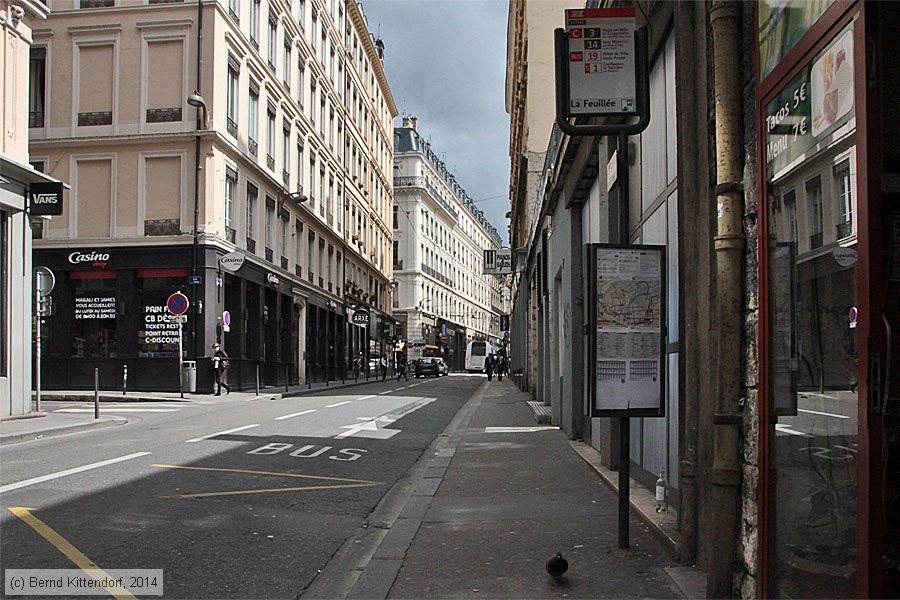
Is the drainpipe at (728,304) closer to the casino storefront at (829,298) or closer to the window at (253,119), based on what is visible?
the casino storefront at (829,298)

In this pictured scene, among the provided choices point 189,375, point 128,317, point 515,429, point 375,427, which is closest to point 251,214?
point 128,317

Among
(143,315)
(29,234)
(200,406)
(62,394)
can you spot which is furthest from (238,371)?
(29,234)

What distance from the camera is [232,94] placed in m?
31.8

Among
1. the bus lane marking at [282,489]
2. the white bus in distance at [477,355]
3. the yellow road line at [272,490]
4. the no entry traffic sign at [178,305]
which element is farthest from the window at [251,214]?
the white bus in distance at [477,355]

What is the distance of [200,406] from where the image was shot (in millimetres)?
22641

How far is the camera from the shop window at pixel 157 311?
2922 centimetres

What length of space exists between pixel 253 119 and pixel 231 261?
7642 mm

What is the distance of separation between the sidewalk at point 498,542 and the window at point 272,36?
96.1 feet

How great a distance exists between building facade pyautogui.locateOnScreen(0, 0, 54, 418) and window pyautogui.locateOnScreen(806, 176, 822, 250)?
1676cm

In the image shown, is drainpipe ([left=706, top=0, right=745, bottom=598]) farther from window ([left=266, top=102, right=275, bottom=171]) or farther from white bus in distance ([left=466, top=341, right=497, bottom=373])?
white bus in distance ([left=466, top=341, right=497, bottom=373])

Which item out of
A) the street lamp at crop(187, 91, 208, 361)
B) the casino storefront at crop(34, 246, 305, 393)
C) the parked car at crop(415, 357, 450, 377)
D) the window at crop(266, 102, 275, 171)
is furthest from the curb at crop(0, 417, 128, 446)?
the parked car at crop(415, 357, 450, 377)

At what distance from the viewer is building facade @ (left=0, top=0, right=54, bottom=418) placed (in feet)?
57.3

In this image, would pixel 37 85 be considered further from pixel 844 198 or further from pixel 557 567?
pixel 844 198

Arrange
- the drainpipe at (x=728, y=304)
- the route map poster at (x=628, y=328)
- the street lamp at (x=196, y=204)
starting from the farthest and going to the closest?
1. the street lamp at (x=196, y=204)
2. the route map poster at (x=628, y=328)
3. the drainpipe at (x=728, y=304)
